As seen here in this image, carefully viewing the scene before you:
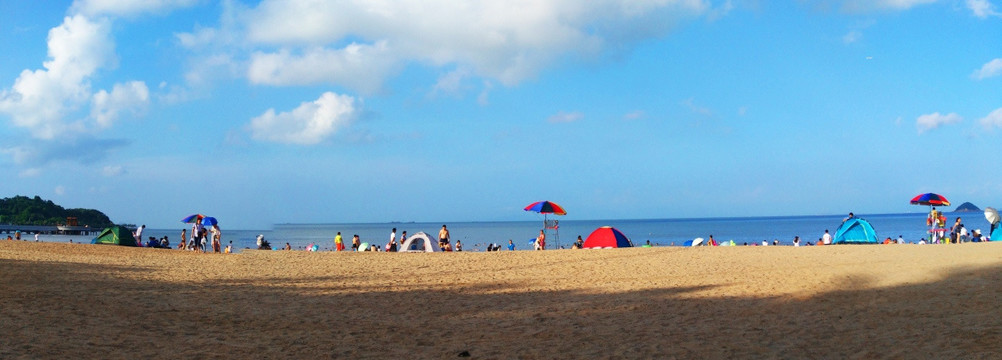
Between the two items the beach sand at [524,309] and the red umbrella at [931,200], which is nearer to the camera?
the beach sand at [524,309]

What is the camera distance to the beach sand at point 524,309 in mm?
8367

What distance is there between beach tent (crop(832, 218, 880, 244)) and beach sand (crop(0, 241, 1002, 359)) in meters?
7.99

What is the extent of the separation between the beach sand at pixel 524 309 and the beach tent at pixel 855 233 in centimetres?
799

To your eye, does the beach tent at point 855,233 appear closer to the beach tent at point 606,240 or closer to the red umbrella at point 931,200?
the red umbrella at point 931,200

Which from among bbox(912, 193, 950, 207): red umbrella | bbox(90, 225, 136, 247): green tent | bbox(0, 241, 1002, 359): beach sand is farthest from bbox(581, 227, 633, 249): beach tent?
bbox(90, 225, 136, 247): green tent

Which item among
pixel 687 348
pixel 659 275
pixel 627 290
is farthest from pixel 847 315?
pixel 659 275

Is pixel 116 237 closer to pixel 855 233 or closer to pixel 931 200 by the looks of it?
pixel 855 233

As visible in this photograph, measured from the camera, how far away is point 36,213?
99312mm

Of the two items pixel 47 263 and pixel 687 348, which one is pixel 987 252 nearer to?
pixel 687 348

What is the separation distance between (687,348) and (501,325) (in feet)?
9.89

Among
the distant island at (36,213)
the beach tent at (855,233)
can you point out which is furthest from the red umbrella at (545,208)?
the distant island at (36,213)

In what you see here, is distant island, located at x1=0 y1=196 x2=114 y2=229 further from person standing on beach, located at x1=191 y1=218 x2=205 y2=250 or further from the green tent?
person standing on beach, located at x1=191 y1=218 x2=205 y2=250

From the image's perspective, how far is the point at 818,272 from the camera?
1530cm

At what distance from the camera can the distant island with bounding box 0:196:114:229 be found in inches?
3767
